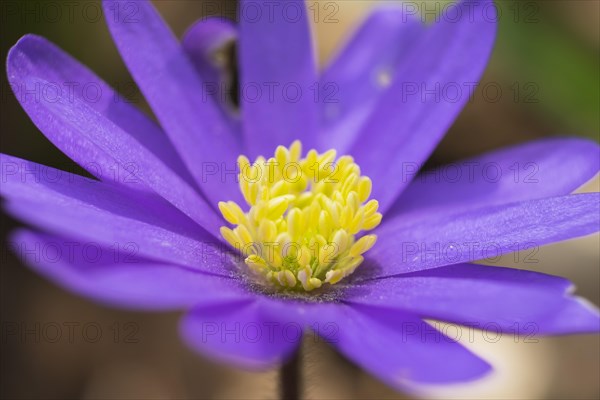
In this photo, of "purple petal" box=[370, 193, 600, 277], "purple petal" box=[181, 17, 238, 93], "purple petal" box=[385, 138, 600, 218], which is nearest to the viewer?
"purple petal" box=[370, 193, 600, 277]

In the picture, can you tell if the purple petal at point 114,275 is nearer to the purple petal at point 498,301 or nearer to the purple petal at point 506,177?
the purple petal at point 498,301

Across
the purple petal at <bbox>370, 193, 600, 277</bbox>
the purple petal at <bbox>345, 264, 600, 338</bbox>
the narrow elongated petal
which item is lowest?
the purple petal at <bbox>345, 264, 600, 338</bbox>

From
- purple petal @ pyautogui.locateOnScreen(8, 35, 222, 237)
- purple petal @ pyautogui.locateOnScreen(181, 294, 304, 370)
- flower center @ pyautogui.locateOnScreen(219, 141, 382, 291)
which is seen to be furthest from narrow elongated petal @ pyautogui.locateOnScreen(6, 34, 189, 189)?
purple petal @ pyautogui.locateOnScreen(181, 294, 304, 370)

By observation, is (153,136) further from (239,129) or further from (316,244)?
(316,244)

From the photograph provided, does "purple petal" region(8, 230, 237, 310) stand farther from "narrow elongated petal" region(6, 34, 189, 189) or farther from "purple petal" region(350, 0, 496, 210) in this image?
"purple petal" region(350, 0, 496, 210)

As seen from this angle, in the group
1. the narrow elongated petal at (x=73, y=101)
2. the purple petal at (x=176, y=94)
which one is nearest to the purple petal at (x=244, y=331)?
the narrow elongated petal at (x=73, y=101)

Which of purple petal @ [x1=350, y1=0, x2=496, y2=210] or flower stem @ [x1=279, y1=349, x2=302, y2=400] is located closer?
flower stem @ [x1=279, y1=349, x2=302, y2=400]

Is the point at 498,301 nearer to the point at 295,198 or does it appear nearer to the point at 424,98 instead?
the point at 295,198

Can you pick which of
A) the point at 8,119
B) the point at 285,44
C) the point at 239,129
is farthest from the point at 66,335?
the point at 285,44
